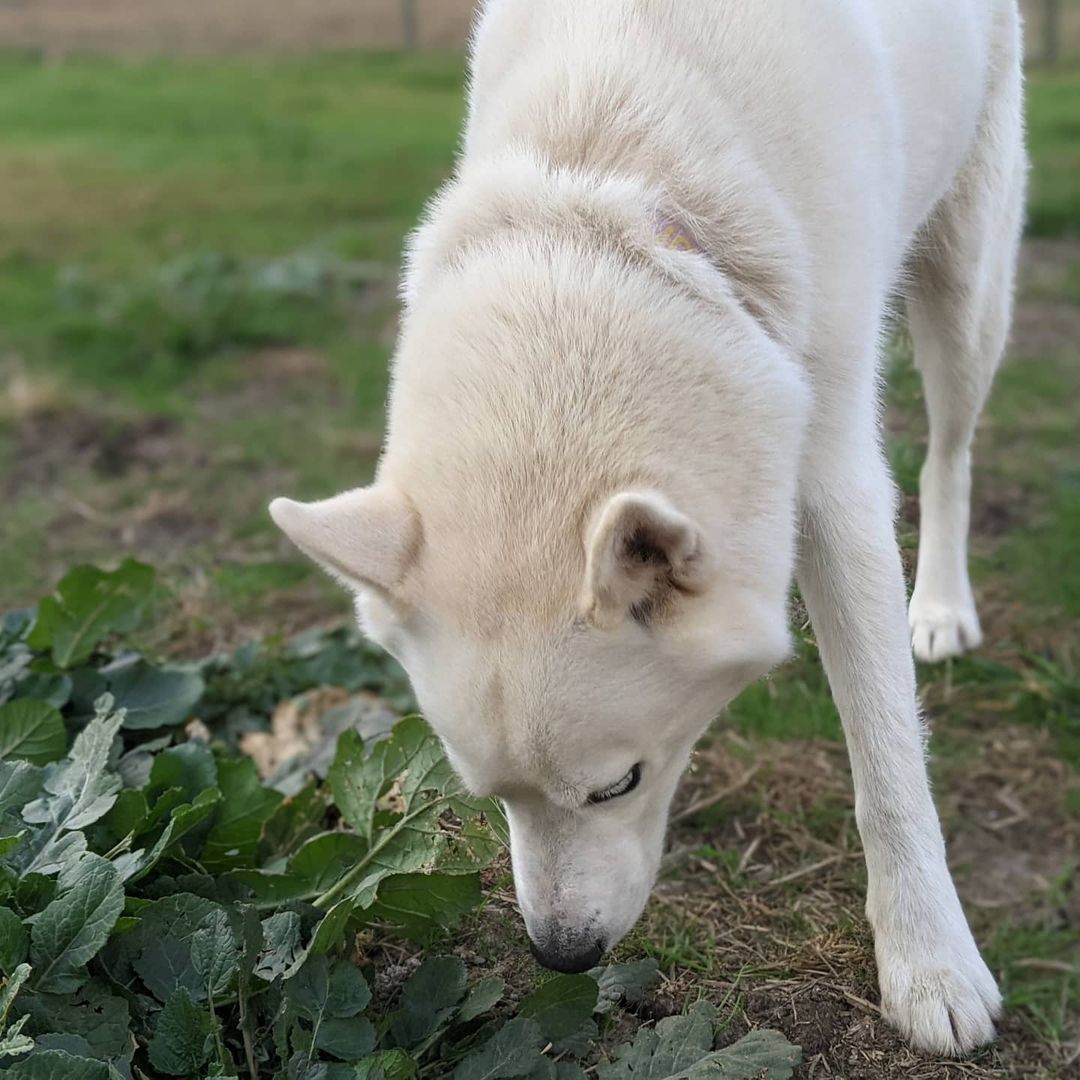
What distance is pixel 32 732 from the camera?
2.74m

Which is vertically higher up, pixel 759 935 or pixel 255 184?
pixel 759 935

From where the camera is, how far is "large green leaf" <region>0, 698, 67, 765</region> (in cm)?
273

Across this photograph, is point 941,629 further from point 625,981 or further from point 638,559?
point 638,559

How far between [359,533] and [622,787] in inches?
23.9

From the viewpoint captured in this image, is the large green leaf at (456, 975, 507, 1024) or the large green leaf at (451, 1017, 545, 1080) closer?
the large green leaf at (451, 1017, 545, 1080)

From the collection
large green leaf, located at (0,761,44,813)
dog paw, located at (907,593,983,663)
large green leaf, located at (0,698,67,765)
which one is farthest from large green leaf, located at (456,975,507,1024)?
dog paw, located at (907,593,983,663)

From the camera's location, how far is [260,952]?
224cm

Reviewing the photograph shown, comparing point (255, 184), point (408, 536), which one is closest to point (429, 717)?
point (408, 536)

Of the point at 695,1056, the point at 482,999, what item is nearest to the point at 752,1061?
the point at 695,1056

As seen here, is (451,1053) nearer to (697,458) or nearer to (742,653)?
(742,653)

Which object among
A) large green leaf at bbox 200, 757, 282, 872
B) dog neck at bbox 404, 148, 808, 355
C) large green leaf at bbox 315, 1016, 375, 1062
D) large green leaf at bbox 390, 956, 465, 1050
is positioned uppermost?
dog neck at bbox 404, 148, 808, 355

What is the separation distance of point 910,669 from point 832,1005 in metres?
0.67

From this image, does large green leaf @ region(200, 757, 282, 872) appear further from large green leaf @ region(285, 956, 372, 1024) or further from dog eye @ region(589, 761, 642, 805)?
dog eye @ region(589, 761, 642, 805)

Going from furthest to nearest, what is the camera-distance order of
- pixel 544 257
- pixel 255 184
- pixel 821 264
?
pixel 255 184
pixel 821 264
pixel 544 257
